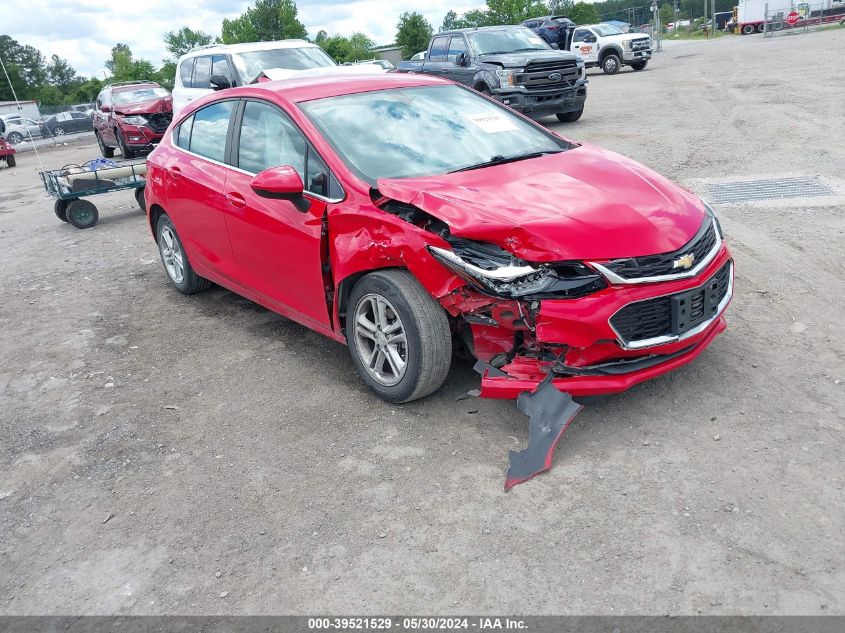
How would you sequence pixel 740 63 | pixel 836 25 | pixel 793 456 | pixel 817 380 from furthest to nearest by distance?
pixel 836 25
pixel 740 63
pixel 817 380
pixel 793 456

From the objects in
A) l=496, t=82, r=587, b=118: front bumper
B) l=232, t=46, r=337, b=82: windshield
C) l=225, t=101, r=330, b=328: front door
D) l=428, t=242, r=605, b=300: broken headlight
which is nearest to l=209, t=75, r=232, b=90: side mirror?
l=232, t=46, r=337, b=82: windshield

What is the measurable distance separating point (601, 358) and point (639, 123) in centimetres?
1055

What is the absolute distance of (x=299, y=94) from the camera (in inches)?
189

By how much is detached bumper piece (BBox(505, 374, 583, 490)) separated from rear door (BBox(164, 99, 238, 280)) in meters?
2.62

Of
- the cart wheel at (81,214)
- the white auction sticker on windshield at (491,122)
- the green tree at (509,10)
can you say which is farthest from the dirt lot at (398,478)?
the green tree at (509,10)

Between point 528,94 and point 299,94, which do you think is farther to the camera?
point 528,94

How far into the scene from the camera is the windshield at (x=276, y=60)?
12016 mm

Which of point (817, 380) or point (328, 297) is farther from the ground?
point (328, 297)

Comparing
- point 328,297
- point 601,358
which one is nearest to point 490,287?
point 601,358

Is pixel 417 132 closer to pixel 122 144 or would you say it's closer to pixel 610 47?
pixel 122 144

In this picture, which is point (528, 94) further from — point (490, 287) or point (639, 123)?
point (490, 287)

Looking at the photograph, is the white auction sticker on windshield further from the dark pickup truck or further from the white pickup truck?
the white pickup truck

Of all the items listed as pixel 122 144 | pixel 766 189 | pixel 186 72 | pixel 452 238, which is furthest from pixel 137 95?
pixel 452 238

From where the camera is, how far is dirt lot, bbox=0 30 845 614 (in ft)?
9.30
